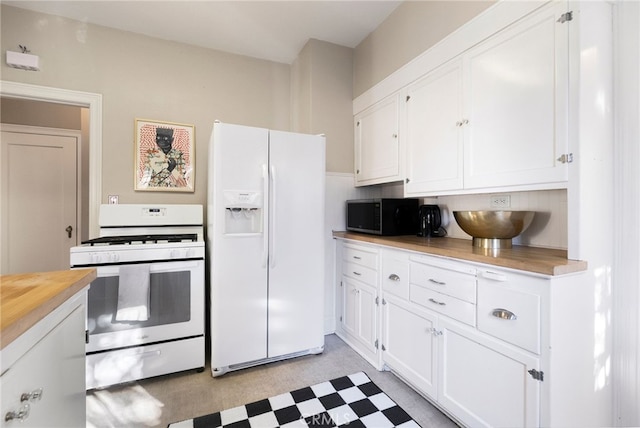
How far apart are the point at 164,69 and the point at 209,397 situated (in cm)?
277

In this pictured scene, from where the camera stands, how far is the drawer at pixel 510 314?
1.13m

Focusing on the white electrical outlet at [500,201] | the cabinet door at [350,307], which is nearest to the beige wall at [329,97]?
the cabinet door at [350,307]

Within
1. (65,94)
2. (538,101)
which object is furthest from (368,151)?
(65,94)

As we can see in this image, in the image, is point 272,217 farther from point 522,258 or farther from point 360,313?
point 522,258

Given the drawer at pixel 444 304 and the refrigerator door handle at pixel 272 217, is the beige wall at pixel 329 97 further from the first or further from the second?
the drawer at pixel 444 304

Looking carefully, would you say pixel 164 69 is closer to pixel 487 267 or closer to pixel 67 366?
pixel 67 366

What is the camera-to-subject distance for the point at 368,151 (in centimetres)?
266

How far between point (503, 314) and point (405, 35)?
2102 mm

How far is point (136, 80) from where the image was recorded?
256 centimetres

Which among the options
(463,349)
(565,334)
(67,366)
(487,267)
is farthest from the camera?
(463,349)

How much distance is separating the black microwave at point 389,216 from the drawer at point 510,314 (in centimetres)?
95

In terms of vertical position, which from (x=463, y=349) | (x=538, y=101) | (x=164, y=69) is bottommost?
(x=463, y=349)

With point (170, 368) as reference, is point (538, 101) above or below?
above

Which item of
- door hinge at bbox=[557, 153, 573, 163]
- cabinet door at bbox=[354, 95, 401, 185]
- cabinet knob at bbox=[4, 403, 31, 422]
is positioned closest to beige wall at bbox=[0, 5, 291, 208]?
cabinet door at bbox=[354, 95, 401, 185]
